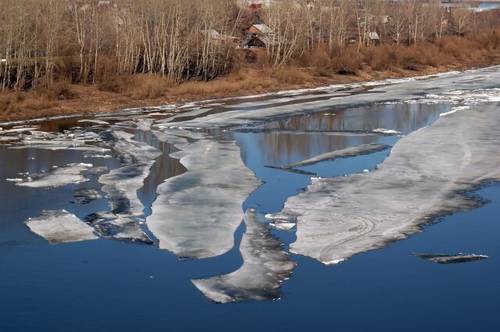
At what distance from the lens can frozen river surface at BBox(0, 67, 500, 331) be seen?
8.03m

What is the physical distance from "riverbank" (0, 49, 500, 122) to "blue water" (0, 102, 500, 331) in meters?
12.0

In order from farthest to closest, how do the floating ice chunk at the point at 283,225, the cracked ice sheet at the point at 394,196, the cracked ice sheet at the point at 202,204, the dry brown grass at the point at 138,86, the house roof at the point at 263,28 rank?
the house roof at the point at 263,28
the dry brown grass at the point at 138,86
the floating ice chunk at the point at 283,225
the cracked ice sheet at the point at 394,196
the cracked ice sheet at the point at 202,204

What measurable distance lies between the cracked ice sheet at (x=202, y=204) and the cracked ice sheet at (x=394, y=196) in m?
0.94

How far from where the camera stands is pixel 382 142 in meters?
18.1

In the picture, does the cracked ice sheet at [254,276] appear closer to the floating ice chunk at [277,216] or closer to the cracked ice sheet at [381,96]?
the floating ice chunk at [277,216]

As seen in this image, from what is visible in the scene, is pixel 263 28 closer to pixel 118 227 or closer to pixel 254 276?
pixel 118 227

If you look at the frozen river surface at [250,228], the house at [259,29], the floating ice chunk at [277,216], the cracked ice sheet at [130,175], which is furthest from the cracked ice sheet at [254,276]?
the house at [259,29]

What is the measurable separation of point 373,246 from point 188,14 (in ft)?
69.7

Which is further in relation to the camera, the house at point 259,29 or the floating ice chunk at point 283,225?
the house at point 259,29

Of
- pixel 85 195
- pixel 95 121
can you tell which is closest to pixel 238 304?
pixel 85 195

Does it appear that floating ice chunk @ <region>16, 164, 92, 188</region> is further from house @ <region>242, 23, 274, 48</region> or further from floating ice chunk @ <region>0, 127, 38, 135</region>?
house @ <region>242, 23, 274, 48</region>

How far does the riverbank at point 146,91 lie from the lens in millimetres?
23609

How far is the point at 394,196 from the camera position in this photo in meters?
12.6

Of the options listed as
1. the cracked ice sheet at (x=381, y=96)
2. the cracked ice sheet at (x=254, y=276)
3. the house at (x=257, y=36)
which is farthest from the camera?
the house at (x=257, y=36)
